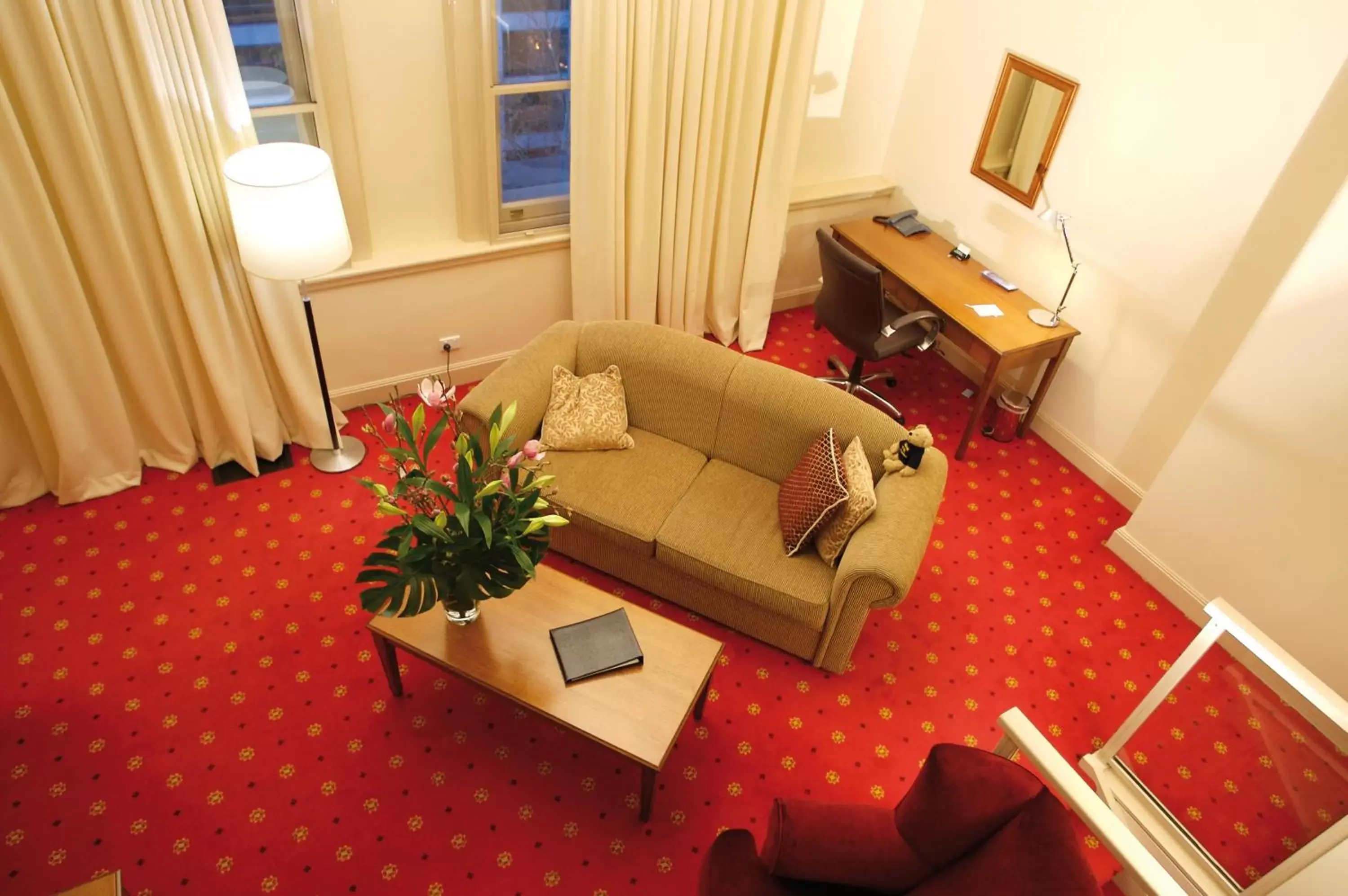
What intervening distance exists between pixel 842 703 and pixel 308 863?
1802 mm

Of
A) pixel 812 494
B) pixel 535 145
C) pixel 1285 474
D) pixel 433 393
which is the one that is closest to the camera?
pixel 433 393

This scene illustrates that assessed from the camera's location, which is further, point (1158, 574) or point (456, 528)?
point (1158, 574)

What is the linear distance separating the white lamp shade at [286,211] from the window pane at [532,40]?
90 cm

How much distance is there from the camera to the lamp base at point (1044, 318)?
13.1 feet

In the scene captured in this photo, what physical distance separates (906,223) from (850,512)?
235 centimetres

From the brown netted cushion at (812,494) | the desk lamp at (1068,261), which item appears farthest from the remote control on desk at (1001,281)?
the brown netted cushion at (812,494)

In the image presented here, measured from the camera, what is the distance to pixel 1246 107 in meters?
3.20

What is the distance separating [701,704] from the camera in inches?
114

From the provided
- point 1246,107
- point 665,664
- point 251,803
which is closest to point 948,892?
point 665,664

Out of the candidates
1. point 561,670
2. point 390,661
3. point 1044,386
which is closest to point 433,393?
point 561,670

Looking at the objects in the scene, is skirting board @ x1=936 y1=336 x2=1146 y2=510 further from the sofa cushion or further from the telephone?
the sofa cushion

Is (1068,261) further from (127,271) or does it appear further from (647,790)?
(127,271)

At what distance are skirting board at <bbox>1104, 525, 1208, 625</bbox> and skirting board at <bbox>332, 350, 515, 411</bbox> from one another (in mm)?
2922

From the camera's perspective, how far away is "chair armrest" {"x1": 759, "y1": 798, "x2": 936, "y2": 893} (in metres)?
2.12
